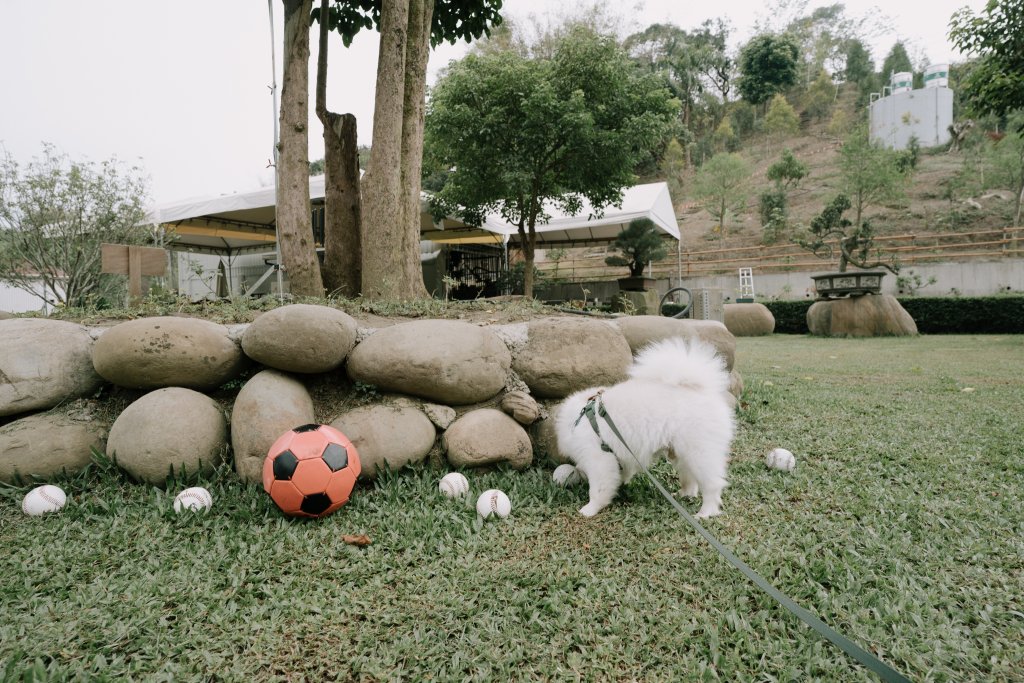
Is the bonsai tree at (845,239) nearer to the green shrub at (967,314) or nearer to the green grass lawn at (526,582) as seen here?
the green shrub at (967,314)

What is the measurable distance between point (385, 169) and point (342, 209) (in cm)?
86

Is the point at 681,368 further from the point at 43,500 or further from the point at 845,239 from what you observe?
the point at 845,239

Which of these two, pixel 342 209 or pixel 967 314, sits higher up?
pixel 342 209

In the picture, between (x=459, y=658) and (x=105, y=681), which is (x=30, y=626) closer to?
(x=105, y=681)

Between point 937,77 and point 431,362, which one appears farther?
point 937,77

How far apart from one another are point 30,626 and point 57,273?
8.52m

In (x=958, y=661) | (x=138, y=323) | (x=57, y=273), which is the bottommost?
(x=958, y=661)

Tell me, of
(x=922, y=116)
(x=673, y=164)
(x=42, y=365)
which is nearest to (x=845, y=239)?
(x=42, y=365)

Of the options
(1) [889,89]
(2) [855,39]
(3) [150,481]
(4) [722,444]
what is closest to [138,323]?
(3) [150,481]

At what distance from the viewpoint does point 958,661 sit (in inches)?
60.2

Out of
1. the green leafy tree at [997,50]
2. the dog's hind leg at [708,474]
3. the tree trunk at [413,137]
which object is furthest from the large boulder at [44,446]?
the green leafy tree at [997,50]

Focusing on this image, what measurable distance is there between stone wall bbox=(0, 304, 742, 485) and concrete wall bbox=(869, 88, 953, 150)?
47.5m

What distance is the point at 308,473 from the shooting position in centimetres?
238

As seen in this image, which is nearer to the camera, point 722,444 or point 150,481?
point 722,444
